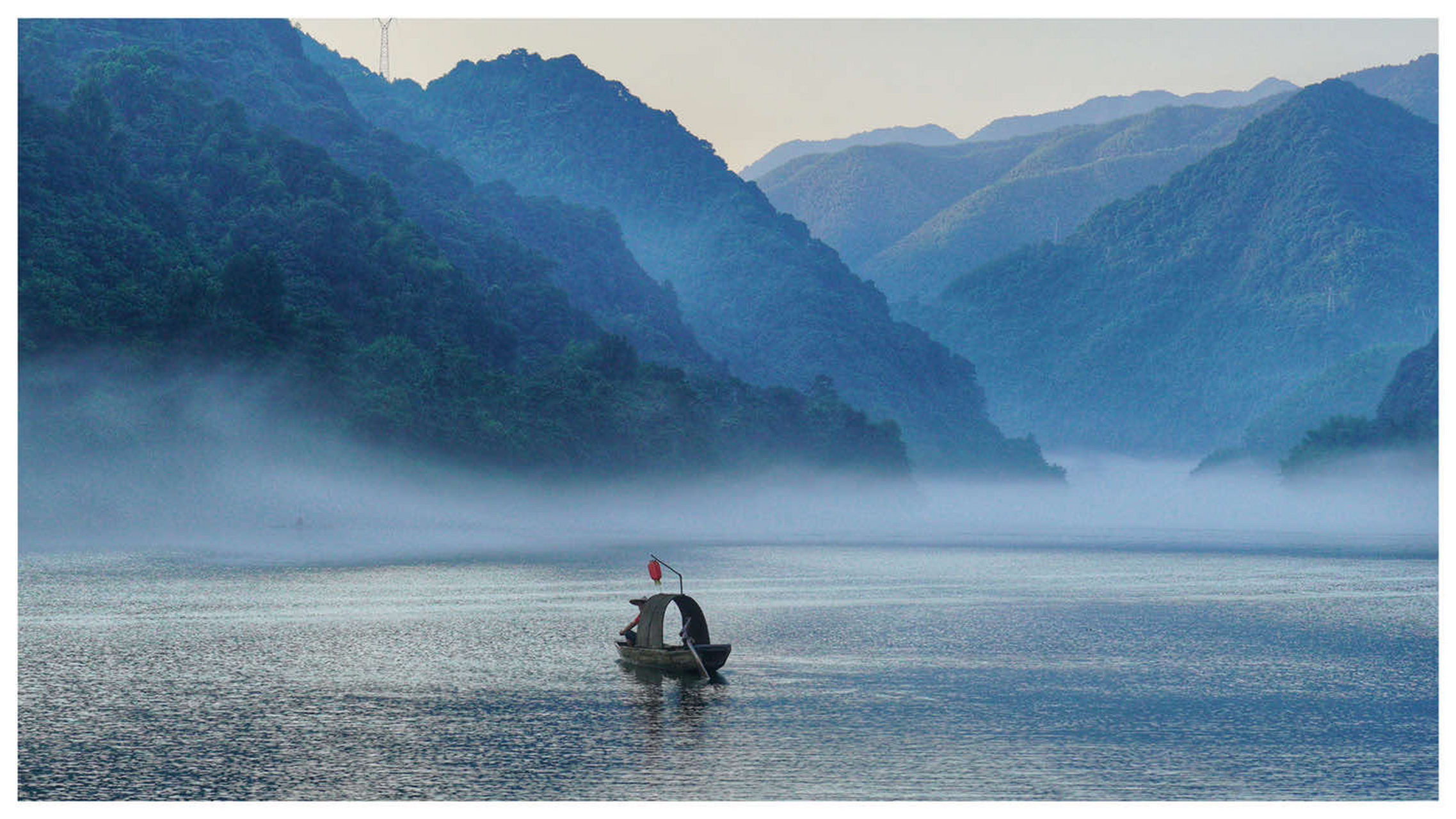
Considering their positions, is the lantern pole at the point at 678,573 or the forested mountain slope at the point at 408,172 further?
the forested mountain slope at the point at 408,172

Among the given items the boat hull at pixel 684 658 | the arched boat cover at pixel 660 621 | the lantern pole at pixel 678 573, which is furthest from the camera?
the lantern pole at pixel 678 573

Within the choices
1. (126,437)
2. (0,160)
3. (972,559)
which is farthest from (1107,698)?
(126,437)

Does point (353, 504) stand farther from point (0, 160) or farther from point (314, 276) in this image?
point (0, 160)

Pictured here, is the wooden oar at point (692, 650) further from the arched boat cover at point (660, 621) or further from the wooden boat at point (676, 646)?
the arched boat cover at point (660, 621)

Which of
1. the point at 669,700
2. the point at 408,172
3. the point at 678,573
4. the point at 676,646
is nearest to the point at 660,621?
the point at 676,646

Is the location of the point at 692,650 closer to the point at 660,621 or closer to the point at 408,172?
the point at 660,621

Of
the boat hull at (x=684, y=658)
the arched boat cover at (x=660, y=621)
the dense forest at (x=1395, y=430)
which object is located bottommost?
the boat hull at (x=684, y=658)

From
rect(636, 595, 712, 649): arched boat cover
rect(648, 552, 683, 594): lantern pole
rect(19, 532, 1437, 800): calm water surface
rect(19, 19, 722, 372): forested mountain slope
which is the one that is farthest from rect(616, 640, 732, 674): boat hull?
rect(19, 19, 722, 372): forested mountain slope

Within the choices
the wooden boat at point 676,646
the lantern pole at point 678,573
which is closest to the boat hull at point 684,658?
the wooden boat at point 676,646
